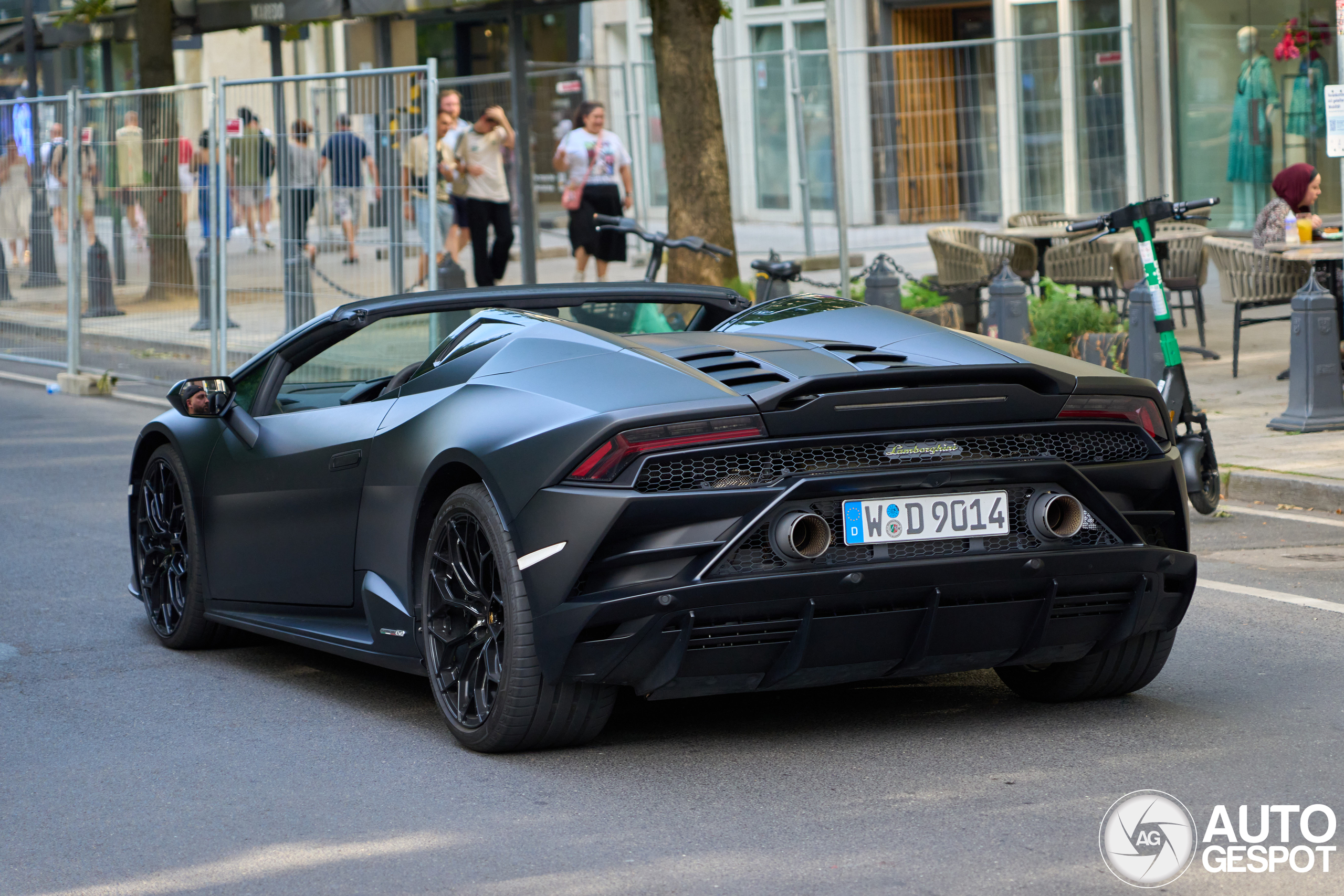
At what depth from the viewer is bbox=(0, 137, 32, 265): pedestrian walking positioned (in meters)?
16.1

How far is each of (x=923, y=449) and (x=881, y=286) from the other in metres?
8.21

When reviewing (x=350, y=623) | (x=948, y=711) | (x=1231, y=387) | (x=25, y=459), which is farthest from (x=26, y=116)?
(x=948, y=711)

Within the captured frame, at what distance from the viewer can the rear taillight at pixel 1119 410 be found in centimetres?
476

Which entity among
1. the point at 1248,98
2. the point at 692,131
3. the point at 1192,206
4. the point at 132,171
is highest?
the point at 1248,98

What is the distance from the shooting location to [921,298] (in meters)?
14.0

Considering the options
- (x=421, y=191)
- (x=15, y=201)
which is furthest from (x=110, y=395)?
(x=421, y=191)

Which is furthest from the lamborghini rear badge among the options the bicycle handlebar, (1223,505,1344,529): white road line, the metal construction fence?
the metal construction fence

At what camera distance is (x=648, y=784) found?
15.1ft

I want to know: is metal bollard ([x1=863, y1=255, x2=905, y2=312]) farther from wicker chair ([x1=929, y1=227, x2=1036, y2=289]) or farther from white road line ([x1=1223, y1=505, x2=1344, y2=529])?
white road line ([x1=1223, y1=505, x2=1344, y2=529])

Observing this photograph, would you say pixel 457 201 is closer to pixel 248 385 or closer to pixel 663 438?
pixel 248 385

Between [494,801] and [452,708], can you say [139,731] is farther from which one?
[494,801]

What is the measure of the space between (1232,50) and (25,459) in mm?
15128

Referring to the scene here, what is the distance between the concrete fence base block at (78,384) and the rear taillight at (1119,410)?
11981 mm

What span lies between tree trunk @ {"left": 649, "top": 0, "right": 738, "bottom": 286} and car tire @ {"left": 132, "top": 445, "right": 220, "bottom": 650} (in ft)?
26.5
